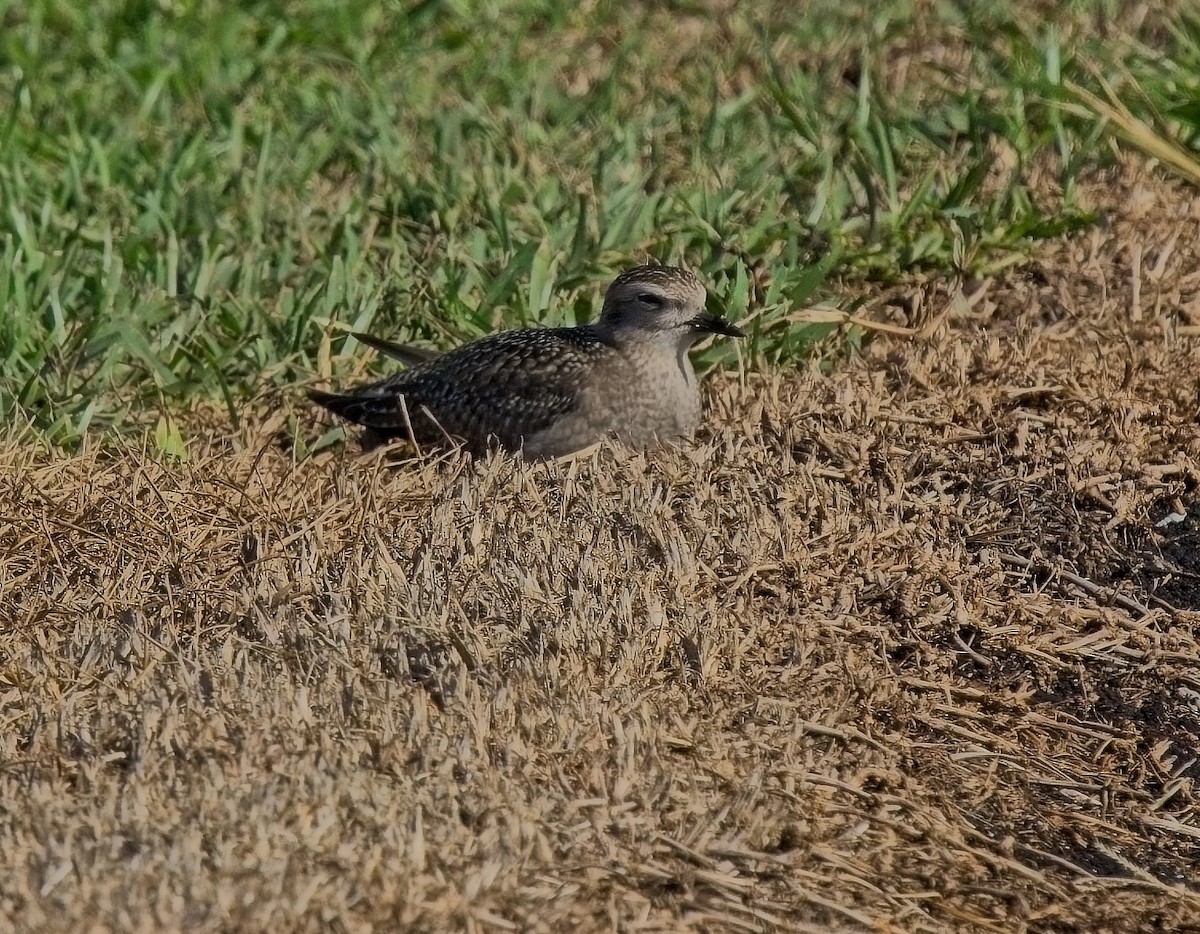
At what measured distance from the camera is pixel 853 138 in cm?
785

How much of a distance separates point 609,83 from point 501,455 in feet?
11.9

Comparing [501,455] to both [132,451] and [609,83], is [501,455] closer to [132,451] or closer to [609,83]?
[132,451]

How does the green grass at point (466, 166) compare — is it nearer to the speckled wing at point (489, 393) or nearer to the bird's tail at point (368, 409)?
the bird's tail at point (368, 409)

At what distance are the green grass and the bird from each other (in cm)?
35

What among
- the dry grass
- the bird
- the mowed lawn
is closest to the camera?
the dry grass

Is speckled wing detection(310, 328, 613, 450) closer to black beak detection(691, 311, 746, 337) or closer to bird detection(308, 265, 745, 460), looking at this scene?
bird detection(308, 265, 745, 460)

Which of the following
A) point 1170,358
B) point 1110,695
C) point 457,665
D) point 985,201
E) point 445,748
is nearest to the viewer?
point 445,748

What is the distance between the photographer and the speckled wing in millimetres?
6426

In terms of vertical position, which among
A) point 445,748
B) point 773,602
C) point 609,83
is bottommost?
point 609,83

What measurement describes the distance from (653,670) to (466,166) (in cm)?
405

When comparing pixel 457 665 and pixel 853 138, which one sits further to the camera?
pixel 853 138

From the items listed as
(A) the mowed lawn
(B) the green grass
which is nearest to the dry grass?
(A) the mowed lawn

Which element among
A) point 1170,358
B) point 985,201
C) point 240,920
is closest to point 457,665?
point 240,920

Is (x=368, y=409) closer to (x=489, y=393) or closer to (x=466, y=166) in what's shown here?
(x=489, y=393)
